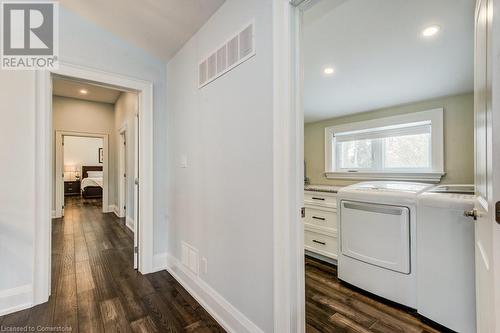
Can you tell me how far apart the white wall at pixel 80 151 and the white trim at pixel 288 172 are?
33.1 ft

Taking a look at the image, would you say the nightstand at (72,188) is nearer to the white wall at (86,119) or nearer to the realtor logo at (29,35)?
the white wall at (86,119)

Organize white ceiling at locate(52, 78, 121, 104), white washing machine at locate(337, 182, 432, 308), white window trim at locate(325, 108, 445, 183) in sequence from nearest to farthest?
white washing machine at locate(337, 182, 432, 308)
white window trim at locate(325, 108, 445, 183)
white ceiling at locate(52, 78, 121, 104)

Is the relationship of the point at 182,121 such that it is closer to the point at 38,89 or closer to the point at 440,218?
the point at 38,89

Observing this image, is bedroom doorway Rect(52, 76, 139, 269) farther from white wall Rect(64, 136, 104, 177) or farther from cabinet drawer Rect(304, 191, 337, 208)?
white wall Rect(64, 136, 104, 177)

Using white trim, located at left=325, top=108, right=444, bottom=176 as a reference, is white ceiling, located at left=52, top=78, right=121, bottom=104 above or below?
above

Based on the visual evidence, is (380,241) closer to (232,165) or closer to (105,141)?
(232,165)

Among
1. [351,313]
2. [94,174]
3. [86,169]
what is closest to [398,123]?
[351,313]

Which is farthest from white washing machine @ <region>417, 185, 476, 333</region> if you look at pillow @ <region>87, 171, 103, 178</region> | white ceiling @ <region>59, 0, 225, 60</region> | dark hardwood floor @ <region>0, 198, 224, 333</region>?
pillow @ <region>87, 171, 103, 178</region>

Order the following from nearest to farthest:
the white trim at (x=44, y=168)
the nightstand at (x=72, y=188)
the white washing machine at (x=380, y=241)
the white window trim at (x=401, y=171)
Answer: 1. the white washing machine at (x=380, y=241)
2. the white trim at (x=44, y=168)
3. the white window trim at (x=401, y=171)
4. the nightstand at (x=72, y=188)

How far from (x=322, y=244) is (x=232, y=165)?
1790 mm

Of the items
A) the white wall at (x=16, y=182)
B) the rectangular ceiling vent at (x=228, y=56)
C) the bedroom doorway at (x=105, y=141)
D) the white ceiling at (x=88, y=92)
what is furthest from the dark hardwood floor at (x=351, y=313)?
the white ceiling at (x=88, y=92)

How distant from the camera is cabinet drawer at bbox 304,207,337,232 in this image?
262 centimetres

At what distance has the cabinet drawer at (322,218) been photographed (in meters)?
2.62

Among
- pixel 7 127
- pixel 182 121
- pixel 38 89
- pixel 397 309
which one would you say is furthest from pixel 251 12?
pixel 397 309
